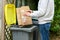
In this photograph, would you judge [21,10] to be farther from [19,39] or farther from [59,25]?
[59,25]

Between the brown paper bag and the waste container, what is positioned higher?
the brown paper bag

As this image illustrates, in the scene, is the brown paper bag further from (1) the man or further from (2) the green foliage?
(2) the green foliage

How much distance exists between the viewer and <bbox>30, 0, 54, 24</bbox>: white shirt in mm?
3928

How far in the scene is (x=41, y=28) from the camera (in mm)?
4293

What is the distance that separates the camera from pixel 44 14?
4.03 meters

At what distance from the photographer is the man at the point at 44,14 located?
394 centimetres

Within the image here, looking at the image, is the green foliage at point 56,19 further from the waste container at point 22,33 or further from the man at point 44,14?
the waste container at point 22,33

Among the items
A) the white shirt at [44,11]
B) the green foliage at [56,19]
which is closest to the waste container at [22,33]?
the white shirt at [44,11]

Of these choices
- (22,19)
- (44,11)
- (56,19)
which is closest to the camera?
(44,11)

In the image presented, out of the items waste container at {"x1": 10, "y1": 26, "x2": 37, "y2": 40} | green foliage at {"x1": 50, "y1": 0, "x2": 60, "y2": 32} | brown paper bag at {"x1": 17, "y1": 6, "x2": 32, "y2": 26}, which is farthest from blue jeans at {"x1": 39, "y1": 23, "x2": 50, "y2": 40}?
green foliage at {"x1": 50, "y1": 0, "x2": 60, "y2": 32}

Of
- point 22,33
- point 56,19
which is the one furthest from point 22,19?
point 56,19

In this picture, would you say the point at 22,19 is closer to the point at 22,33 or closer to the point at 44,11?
the point at 22,33

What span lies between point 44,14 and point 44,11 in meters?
0.11

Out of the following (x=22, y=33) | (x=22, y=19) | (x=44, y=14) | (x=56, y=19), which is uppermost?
(x=44, y=14)
